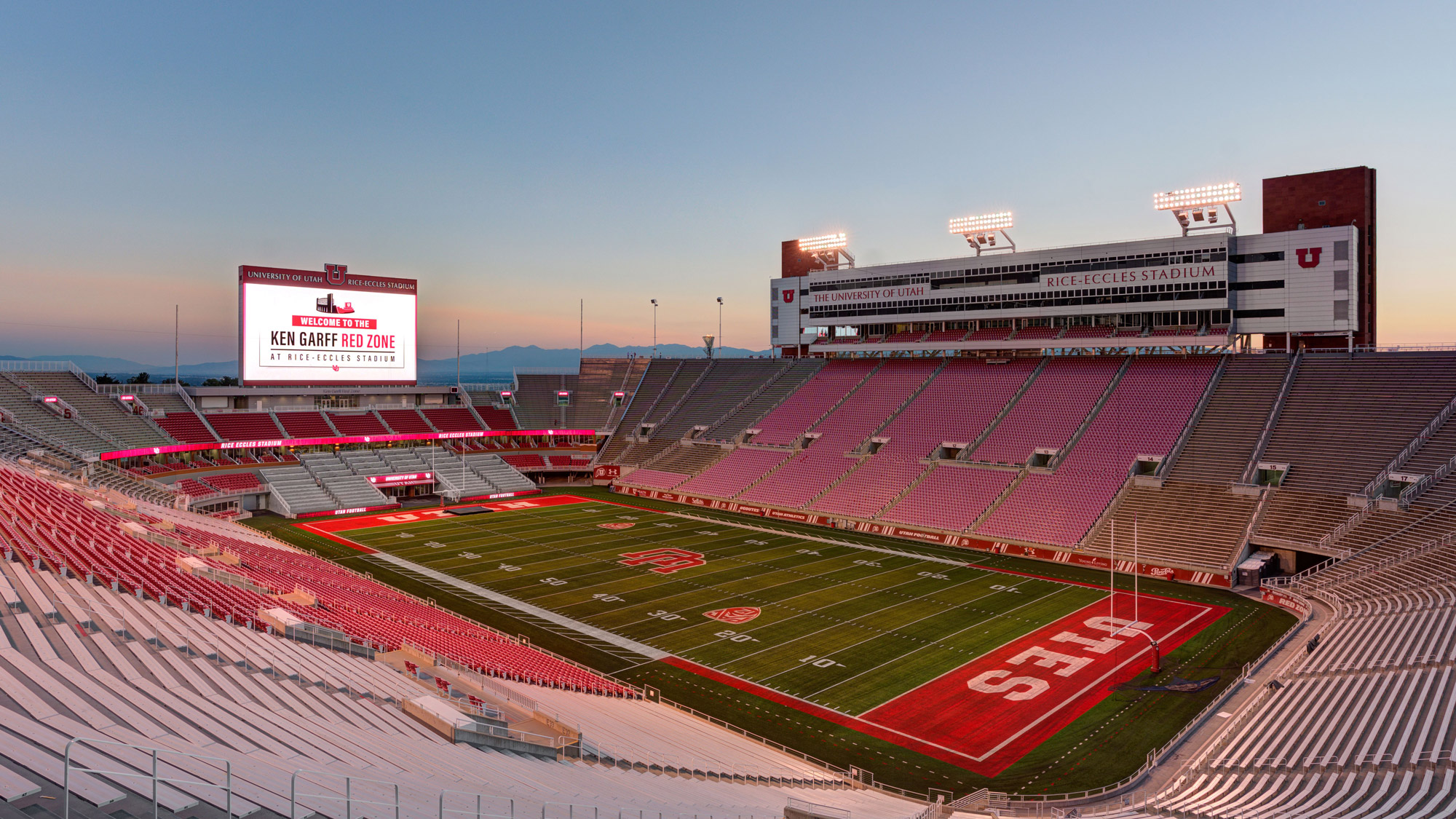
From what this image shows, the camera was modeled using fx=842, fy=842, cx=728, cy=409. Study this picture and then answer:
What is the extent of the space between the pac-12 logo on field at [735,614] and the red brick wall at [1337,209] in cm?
3634

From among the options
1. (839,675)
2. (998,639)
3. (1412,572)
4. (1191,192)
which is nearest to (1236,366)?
(1191,192)

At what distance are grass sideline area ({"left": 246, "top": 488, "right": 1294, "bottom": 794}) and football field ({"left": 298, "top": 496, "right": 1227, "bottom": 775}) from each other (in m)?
0.12

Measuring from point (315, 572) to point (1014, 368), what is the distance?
1662 inches

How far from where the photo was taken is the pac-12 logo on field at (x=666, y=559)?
37031 mm

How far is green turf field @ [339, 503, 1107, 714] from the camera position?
25.2m

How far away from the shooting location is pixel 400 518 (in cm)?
4962

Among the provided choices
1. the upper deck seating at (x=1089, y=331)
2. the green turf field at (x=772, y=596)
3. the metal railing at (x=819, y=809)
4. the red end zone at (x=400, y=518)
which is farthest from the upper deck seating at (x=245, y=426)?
the metal railing at (x=819, y=809)

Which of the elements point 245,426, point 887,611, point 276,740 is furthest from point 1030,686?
point 245,426

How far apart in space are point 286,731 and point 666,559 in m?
27.2

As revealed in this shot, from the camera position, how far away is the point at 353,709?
14.4 metres

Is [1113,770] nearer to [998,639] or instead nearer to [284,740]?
[998,639]

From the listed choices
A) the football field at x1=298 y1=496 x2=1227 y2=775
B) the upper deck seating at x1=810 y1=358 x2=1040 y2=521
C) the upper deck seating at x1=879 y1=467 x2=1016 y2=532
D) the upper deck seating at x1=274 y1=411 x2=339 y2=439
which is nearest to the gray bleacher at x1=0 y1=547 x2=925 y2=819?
the football field at x1=298 y1=496 x2=1227 y2=775

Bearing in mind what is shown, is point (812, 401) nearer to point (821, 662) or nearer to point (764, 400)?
point (764, 400)

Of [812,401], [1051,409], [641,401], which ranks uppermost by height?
[812,401]
